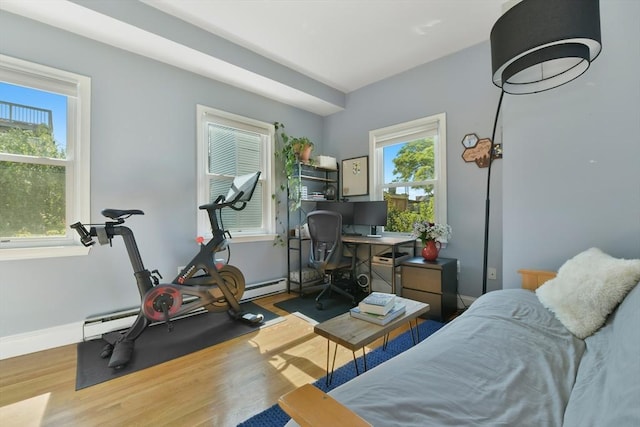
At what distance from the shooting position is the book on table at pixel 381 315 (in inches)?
63.4

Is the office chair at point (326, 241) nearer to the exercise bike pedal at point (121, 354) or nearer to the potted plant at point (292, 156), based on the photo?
the potted plant at point (292, 156)

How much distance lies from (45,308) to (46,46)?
6.88 feet

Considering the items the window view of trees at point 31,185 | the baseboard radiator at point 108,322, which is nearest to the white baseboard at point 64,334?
the baseboard radiator at point 108,322

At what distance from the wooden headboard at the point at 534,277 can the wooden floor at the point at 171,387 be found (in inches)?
45.6

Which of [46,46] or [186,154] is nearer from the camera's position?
[46,46]

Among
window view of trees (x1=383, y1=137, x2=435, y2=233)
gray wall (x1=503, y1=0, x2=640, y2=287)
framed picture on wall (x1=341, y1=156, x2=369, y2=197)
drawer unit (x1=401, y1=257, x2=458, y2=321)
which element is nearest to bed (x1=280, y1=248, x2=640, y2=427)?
gray wall (x1=503, y1=0, x2=640, y2=287)

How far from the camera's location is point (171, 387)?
1706mm

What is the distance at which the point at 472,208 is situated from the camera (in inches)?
115

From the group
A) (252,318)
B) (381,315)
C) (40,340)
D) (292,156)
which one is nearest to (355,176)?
(292,156)

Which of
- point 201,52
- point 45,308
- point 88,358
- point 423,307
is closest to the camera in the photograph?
point 423,307

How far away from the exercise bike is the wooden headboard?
2196 mm

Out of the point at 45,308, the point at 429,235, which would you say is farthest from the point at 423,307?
the point at 45,308

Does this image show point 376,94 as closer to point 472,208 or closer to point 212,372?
point 472,208

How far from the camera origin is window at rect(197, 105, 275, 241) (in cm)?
310
